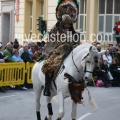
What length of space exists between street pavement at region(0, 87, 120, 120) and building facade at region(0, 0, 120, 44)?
303 inches

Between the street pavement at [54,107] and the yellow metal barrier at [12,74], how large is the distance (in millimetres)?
524

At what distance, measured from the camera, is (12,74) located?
20047mm

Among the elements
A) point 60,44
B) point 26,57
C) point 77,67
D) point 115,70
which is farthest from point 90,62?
point 115,70

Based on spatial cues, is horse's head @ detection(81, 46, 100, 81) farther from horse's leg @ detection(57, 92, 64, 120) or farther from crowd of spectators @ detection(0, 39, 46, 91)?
crowd of spectators @ detection(0, 39, 46, 91)

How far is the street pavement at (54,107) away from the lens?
500 inches

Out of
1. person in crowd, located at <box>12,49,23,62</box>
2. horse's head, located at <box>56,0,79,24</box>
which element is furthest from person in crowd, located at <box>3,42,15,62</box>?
horse's head, located at <box>56,0,79,24</box>

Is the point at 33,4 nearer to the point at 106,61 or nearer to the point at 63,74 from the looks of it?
the point at 106,61

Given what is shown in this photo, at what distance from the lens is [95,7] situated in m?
31.4

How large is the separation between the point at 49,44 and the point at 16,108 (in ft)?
12.8

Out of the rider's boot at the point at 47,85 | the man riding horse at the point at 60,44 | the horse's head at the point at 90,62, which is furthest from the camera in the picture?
the rider's boot at the point at 47,85

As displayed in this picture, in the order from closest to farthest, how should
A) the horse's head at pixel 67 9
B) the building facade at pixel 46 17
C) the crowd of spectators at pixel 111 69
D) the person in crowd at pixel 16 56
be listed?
the horse's head at pixel 67 9 → the person in crowd at pixel 16 56 → the crowd of spectators at pixel 111 69 → the building facade at pixel 46 17

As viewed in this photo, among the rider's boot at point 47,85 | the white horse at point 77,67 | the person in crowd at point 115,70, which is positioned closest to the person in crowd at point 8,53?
the person in crowd at point 115,70

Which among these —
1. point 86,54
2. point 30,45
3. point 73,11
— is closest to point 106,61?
point 30,45

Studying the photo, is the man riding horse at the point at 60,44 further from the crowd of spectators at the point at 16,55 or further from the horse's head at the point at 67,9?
the crowd of spectators at the point at 16,55
